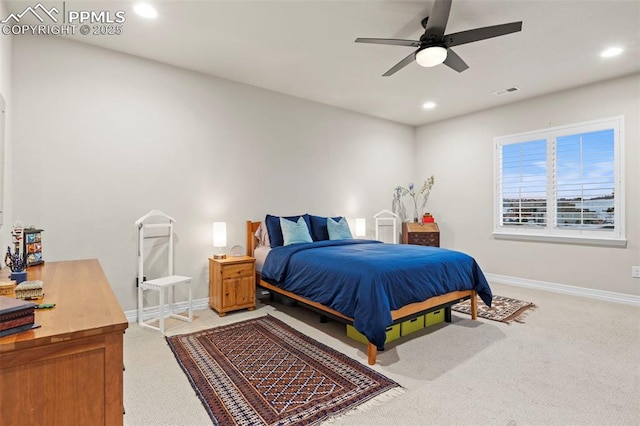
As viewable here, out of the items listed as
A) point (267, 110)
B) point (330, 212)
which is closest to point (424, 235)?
point (330, 212)

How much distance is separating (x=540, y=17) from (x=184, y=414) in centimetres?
412

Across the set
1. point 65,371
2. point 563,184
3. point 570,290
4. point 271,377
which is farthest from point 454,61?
point 570,290

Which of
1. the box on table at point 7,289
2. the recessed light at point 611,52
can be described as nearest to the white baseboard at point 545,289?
the box on table at point 7,289

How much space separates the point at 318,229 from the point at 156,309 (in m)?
2.25

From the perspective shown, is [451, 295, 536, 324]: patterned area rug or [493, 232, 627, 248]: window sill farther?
[493, 232, 627, 248]: window sill

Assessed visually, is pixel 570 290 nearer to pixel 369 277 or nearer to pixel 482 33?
pixel 369 277

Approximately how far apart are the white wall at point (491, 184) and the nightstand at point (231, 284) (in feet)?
13.1

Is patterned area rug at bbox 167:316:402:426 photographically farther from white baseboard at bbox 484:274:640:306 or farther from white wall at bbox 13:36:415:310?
white baseboard at bbox 484:274:640:306

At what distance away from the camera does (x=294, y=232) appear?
13.8ft

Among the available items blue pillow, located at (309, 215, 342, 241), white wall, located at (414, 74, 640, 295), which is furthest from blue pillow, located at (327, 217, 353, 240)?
white wall, located at (414, 74, 640, 295)

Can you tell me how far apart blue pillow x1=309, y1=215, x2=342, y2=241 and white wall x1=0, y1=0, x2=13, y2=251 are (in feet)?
10.3

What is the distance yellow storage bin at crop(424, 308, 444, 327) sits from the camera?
334 cm

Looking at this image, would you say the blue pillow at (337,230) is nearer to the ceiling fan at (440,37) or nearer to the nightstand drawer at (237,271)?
the nightstand drawer at (237,271)

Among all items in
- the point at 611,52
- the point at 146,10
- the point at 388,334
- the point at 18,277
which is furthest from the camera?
the point at 611,52
